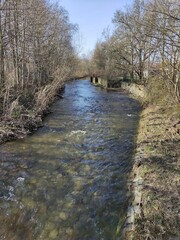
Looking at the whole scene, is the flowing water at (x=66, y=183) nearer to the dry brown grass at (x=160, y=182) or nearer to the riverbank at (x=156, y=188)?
the riverbank at (x=156, y=188)

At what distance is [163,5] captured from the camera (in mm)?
9461

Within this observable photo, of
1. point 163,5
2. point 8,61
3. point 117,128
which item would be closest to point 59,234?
point 117,128

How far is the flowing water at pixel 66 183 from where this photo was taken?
13.6 ft

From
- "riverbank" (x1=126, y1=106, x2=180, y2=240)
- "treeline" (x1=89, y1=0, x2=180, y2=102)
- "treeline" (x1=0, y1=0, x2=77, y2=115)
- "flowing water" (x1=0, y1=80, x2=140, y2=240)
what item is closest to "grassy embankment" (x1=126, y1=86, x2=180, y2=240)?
"riverbank" (x1=126, y1=106, x2=180, y2=240)

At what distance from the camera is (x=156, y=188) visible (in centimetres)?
462

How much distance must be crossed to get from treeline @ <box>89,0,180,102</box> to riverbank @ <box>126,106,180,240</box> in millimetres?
3267

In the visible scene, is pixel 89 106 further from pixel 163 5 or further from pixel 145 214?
pixel 145 214

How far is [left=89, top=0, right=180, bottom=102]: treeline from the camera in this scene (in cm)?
956

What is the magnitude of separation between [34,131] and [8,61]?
592 cm

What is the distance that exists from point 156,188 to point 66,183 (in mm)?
1954

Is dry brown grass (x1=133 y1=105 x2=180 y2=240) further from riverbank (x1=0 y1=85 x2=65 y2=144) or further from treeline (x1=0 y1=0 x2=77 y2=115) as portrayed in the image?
treeline (x1=0 y1=0 x2=77 y2=115)

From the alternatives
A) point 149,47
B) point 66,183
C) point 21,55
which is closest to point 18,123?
point 66,183

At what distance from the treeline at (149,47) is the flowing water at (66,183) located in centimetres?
385

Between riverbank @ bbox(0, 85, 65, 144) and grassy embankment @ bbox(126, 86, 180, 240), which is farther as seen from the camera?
riverbank @ bbox(0, 85, 65, 144)
